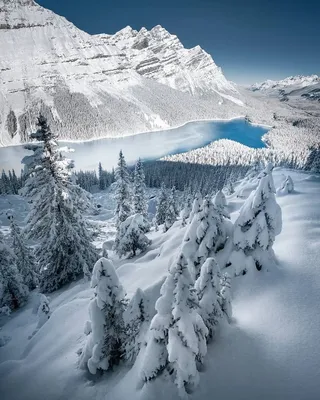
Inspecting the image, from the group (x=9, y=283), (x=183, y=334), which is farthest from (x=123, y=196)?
(x=183, y=334)

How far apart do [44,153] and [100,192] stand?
8669 centimetres

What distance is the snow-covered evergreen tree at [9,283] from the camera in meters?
Result: 21.9

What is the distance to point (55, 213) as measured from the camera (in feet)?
54.5

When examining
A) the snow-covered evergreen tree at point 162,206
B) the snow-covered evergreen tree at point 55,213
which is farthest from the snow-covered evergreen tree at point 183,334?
the snow-covered evergreen tree at point 162,206

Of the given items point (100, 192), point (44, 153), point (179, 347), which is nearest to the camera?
point (179, 347)

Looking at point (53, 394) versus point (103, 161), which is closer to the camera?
point (53, 394)

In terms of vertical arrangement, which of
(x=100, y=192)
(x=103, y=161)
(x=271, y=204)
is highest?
(x=271, y=204)

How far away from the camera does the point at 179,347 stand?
6.40 meters

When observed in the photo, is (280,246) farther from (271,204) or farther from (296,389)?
(296,389)

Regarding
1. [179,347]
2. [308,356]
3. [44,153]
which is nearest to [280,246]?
[308,356]

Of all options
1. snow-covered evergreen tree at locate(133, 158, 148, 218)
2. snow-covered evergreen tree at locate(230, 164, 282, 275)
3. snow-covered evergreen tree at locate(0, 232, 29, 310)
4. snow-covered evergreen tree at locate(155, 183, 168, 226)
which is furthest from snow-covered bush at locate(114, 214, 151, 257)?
snow-covered evergreen tree at locate(155, 183, 168, 226)

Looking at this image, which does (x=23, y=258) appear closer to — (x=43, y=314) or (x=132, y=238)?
(x=132, y=238)

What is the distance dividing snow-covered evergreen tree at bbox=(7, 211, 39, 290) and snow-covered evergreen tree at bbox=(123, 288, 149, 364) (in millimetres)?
22274

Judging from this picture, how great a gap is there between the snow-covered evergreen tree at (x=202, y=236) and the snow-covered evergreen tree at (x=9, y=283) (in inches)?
721
